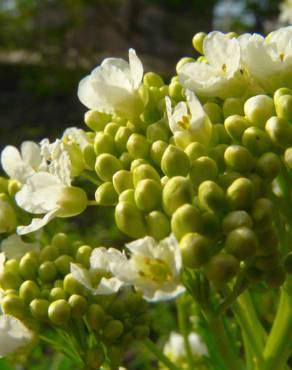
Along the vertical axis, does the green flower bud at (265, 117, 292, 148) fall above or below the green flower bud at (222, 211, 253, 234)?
above

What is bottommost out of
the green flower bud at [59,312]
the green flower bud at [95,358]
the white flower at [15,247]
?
the green flower bud at [95,358]

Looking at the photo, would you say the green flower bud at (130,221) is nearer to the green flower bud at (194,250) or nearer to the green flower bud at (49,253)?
the green flower bud at (194,250)

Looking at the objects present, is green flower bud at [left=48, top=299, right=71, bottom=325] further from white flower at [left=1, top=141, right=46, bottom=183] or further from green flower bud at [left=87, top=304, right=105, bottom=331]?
white flower at [left=1, top=141, right=46, bottom=183]

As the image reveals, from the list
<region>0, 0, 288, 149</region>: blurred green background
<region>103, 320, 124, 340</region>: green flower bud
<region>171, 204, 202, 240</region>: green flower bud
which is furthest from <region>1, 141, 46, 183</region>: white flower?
<region>0, 0, 288, 149</region>: blurred green background

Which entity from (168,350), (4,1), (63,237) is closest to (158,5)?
(4,1)

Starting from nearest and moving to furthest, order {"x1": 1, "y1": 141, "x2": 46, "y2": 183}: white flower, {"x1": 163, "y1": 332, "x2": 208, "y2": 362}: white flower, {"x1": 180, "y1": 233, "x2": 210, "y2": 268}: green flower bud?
{"x1": 180, "y1": 233, "x2": 210, "y2": 268}: green flower bud
{"x1": 1, "y1": 141, "x2": 46, "y2": 183}: white flower
{"x1": 163, "y1": 332, "x2": 208, "y2": 362}: white flower

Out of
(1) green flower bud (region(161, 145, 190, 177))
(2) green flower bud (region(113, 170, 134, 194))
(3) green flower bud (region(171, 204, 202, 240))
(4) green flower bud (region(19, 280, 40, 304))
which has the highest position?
(1) green flower bud (region(161, 145, 190, 177))

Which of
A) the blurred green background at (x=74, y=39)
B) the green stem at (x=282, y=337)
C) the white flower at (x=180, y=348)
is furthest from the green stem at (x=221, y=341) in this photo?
the blurred green background at (x=74, y=39)
